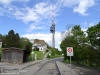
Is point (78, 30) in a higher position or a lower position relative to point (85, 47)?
higher

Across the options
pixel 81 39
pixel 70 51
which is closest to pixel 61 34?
pixel 81 39

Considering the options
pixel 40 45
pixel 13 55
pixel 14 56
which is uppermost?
pixel 40 45

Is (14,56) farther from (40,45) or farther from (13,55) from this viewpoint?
(40,45)

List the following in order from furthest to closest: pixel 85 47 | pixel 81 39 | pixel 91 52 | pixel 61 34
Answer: pixel 61 34 → pixel 81 39 → pixel 85 47 → pixel 91 52

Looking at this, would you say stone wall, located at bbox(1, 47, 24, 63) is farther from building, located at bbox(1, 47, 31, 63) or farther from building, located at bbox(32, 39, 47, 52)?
building, located at bbox(32, 39, 47, 52)

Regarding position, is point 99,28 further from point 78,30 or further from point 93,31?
point 78,30

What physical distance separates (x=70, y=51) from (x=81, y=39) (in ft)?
82.0

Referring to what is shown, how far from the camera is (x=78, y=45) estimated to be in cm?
4022

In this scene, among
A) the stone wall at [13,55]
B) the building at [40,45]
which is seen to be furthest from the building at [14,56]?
the building at [40,45]

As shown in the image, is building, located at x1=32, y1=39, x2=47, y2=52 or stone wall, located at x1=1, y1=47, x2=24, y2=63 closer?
stone wall, located at x1=1, y1=47, x2=24, y2=63

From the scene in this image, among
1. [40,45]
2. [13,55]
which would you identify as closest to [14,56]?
[13,55]

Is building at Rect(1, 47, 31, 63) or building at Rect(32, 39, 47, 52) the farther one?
building at Rect(32, 39, 47, 52)

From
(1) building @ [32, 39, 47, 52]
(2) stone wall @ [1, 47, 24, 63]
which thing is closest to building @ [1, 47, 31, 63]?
(2) stone wall @ [1, 47, 24, 63]

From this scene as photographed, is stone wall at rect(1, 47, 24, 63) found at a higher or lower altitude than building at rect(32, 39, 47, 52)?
lower
